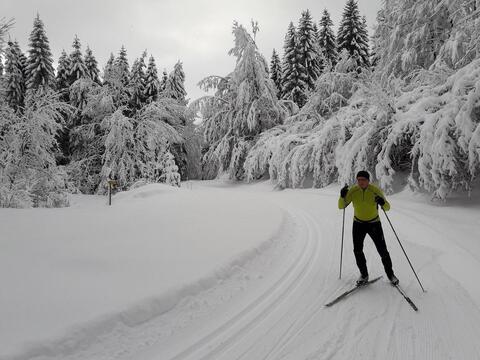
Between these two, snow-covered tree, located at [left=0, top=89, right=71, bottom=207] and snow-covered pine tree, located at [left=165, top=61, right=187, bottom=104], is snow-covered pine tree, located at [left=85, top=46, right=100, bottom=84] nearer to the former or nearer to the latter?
snow-covered pine tree, located at [left=165, top=61, right=187, bottom=104]

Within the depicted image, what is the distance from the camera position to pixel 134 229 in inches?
252

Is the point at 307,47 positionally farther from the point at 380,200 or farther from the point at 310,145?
the point at 380,200

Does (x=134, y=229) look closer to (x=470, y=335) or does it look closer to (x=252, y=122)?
(x=470, y=335)

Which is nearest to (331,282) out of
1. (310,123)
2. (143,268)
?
(143,268)

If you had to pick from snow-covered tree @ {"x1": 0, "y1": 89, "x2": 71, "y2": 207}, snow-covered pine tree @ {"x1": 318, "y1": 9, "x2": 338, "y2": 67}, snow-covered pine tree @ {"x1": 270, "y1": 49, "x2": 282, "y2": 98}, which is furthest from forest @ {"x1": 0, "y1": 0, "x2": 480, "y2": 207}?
snow-covered pine tree @ {"x1": 270, "y1": 49, "x2": 282, "y2": 98}

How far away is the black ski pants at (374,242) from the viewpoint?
4586 mm

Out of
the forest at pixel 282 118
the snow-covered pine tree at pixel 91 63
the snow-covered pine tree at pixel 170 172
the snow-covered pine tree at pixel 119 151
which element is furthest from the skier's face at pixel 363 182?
the snow-covered pine tree at pixel 91 63

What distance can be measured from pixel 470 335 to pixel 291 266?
2586 millimetres

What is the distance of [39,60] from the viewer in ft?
98.5

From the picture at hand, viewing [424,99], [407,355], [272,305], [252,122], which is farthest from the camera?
[252,122]

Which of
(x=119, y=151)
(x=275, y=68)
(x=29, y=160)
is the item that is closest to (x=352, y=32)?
(x=275, y=68)

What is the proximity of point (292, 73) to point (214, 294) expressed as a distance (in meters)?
30.6

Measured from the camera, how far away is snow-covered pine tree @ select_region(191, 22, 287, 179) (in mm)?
20984

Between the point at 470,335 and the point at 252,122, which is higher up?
the point at 252,122
